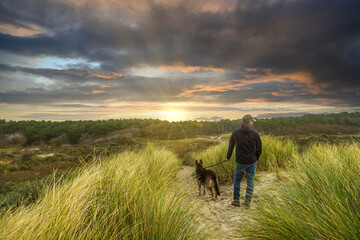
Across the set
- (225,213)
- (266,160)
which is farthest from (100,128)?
(225,213)

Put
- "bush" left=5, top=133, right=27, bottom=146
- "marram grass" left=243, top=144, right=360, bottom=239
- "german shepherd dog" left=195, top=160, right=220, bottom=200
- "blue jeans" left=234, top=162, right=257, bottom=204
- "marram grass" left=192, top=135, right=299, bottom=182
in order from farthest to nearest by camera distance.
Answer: "bush" left=5, top=133, right=27, bottom=146 < "marram grass" left=192, top=135, right=299, bottom=182 < "german shepherd dog" left=195, top=160, right=220, bottom=200 < "blue jeans" left=234, top=162, right=257, bottom=204 < "marram grass" left=243, top=144, right=360, bottom=239

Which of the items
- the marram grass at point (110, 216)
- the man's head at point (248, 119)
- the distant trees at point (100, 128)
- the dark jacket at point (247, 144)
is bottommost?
the distant trees at point (100, 128)

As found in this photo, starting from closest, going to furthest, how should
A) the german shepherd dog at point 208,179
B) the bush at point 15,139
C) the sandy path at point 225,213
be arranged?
the sandy path at point 225,213 → the german shepherd dog at point 208,179 → the bush at point 15,139

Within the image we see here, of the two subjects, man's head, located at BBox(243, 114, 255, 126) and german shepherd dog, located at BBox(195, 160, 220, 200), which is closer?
man's head, located at BBox(243, 114, 255, 126)

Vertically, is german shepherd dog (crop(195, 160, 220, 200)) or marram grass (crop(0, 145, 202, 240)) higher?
marram grass (crop(0, 145, 202, 240))

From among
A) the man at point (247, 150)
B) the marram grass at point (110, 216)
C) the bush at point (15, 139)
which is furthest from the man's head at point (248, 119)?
the bush at point (15, 139)

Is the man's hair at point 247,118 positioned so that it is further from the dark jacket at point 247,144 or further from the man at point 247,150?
the dark jacket at point 247,144

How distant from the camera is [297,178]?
12.3 feet

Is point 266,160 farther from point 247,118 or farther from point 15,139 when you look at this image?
point 15,139

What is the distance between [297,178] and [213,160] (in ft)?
19.8

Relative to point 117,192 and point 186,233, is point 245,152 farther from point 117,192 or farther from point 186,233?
point 117,192

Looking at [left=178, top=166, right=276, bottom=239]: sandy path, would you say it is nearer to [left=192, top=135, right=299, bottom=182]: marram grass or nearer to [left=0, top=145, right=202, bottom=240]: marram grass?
[left=0, top=145, right=202, bottom=240]: marram grass

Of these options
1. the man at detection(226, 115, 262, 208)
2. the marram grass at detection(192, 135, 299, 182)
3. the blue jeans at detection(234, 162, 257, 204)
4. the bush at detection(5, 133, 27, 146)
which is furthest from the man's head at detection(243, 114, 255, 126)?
the bush at detection(5, 133, 27, 146)

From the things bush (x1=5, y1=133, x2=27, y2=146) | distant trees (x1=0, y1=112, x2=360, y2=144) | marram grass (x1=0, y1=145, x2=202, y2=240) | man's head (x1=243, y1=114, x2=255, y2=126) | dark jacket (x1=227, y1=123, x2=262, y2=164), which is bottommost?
bush (x1=5, y1=133, x2=27, y2=146)
